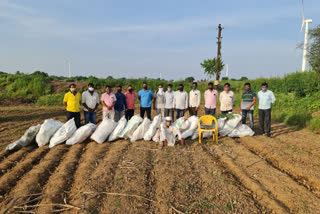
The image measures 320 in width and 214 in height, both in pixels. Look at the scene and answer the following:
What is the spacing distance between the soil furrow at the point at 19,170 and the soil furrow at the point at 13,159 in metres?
0.13

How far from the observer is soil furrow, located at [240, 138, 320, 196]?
359 cm

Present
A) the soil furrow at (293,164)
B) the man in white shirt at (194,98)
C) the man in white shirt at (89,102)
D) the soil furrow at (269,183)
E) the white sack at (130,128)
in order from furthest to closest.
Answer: the man in white shirt at (194,98), the man in white shirt at (89,102), the white sack at (130,128), the soil furrow at (293,164), the soil furrow at (269,183)

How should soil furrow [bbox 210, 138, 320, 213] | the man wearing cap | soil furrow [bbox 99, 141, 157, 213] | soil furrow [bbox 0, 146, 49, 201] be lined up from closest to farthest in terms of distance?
1. soil furrow [bbox 99, 141, 157, 213]
2. soil furrow [bbox 210, 138, 320, 213]
3. soil furrow [bbox 0, 146, 49, 201]
4. the man wearing cap

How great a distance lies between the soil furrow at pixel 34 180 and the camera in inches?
117

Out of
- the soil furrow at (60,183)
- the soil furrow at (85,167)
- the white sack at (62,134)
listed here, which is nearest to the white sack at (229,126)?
the soil furrow at (85,167)

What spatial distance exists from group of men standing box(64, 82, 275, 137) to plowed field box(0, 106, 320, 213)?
1.12 m

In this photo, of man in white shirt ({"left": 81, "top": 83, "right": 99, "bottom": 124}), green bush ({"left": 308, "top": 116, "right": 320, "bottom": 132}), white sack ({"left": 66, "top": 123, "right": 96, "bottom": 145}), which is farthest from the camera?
green bush ({"left": 308, "top": 116, "right": 320, "bottom": 132})

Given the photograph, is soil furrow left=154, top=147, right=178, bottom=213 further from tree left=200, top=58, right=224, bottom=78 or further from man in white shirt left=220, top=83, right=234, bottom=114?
tree left=200, top=58, right=224, bottom=78

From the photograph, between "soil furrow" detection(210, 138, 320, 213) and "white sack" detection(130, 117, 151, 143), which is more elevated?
"white sack" detection(130, 117, 151, 143)

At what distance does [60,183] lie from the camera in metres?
3.42

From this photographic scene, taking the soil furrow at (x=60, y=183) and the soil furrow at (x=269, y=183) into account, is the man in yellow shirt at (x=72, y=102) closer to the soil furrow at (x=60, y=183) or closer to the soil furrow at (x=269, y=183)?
the soil furrow at (x=60, y=183)

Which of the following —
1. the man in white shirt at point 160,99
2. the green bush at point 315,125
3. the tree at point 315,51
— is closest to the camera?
the man in white shirt at point 160,99

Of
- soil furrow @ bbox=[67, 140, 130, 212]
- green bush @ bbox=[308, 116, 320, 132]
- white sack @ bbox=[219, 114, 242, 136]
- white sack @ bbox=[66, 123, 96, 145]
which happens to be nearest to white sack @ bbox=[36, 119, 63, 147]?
white sack @ bbox=[66, 123, 96, 145]

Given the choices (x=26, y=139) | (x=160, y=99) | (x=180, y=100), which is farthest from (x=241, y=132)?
(x=26, y=139)
